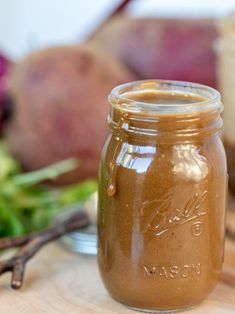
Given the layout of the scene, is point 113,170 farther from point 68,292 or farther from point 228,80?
point 228,80

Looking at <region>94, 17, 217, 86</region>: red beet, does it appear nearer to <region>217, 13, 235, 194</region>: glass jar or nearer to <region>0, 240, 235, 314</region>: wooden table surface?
<region>217, 13, 235, 194</region>: glass jar

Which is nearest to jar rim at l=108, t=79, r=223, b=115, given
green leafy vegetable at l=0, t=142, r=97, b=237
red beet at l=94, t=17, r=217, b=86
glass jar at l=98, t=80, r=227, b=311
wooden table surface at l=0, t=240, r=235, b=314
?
glass jar at l=98, t=80, r=227, b=311

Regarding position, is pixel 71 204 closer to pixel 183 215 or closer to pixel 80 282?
pixel 80 282

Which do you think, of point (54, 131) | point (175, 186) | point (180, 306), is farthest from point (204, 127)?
point (54, 131)

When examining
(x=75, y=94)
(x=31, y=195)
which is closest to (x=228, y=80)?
(x=75, y=94)

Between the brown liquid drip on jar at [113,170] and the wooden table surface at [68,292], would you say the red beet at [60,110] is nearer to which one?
the wooden table surface at [68,292]

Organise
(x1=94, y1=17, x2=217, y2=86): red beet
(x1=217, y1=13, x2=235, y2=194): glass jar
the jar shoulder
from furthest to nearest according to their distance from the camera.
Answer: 1. (x1=94, y1=17, x2=217, y2=86): red beet
2. (x1=217, y1=13, x2=235, y2=194): glass jar
3. the jar shoulder

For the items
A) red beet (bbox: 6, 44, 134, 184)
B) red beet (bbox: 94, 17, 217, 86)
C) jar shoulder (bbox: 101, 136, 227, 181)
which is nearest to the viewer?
jar shoulder (bbox: 101, 136, 227, 181)
